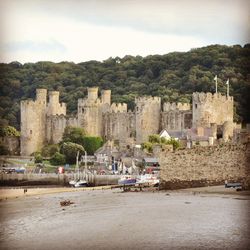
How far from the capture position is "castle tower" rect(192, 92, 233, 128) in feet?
84.5

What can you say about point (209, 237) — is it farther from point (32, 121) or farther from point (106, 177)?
point (32, 121)

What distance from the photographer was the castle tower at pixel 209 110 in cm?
2575

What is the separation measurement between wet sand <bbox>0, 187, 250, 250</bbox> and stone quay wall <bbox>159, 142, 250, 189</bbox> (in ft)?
1.40

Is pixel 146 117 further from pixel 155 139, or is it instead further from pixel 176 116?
pixel 155 139

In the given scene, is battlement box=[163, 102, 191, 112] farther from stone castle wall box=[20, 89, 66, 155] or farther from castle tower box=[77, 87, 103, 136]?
stone castle wall box=[20, 89, 66, 155]

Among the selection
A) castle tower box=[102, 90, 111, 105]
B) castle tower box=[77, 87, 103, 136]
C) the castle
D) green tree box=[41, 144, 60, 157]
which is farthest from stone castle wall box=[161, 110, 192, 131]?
green tree box=[41, 144, 60, 157]

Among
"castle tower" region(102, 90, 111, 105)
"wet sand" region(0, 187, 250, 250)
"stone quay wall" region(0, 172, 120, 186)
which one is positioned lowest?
"wet sand" region(0, 187, 250, 250)

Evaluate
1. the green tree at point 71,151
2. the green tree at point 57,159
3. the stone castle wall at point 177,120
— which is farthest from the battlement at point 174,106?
the green tree at point 57,159

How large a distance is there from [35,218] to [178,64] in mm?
23527

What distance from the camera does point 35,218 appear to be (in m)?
9.41

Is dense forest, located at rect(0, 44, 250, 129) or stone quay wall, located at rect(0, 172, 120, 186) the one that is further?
dense forest, located at rect(0, 44, 250, 129)

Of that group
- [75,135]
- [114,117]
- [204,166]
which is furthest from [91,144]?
[204,166]

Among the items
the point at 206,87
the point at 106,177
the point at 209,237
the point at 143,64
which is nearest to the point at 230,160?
the point at 209,237

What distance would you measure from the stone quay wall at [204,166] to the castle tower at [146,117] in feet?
50.4
